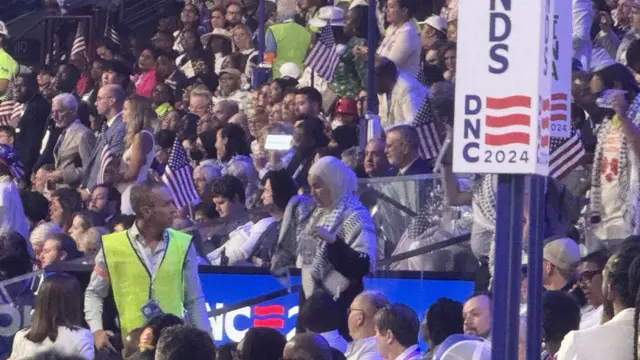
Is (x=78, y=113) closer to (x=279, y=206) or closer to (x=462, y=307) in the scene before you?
(x=279, y=206)

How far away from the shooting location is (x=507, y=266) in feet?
20.7

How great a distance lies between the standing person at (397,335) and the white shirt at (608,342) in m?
2.79

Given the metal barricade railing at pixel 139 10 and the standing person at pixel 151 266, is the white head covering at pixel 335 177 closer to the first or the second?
the standing person at pixel 151 266

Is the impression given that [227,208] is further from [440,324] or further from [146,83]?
[146,83]

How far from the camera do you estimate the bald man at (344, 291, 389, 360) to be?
405 inches

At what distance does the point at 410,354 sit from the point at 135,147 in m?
6.90

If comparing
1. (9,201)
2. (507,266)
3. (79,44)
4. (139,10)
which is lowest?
(9,201)

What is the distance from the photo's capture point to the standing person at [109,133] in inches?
682

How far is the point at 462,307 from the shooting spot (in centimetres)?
984

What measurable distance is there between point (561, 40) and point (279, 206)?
6.39 m

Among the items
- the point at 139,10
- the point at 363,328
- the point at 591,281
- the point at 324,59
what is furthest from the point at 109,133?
the point at 139,10

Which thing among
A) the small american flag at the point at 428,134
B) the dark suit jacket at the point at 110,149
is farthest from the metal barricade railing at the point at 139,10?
the small american flag at the point at 428,134

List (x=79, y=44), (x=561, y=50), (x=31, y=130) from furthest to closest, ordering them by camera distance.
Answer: (x=79, y=44) → (x=31, y=130) → (x=561, y=50)

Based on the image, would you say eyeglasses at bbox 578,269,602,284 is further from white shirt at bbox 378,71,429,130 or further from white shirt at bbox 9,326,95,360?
white shirt at bbox 378,71,429,130
